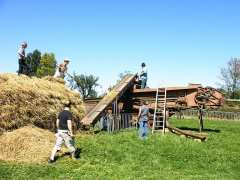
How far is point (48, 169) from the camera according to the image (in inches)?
587

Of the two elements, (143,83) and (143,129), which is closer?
(143,129)

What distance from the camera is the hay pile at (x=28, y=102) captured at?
1823 cm

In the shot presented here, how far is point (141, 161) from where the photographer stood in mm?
16531

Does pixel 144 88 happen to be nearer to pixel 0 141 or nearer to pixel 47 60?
pixel 0 141

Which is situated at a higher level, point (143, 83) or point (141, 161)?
point (143, 83)

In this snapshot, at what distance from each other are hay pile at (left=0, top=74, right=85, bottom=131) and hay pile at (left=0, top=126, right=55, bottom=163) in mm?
736

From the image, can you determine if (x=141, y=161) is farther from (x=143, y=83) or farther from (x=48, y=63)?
(x=48, y=63)

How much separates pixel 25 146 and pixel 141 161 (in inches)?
164

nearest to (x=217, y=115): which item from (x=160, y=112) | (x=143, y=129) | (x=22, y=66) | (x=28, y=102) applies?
(x=160, y=112)

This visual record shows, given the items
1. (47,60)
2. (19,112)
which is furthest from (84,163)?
(47,60)

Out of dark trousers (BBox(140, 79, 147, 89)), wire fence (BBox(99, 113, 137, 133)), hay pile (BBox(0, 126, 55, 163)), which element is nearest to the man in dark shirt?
hay pile (BBox(0, 126, 55, 163))

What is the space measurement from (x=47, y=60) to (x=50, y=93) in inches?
A: 2470

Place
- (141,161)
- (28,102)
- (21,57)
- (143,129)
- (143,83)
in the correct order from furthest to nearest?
1. (143,83)
2. (21,57)
3. (143,129)
4. (28,102)
5. (141,161)

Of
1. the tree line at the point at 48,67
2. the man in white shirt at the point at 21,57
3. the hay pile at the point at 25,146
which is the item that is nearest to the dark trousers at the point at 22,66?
the man in white shirt at the point at 21,57
